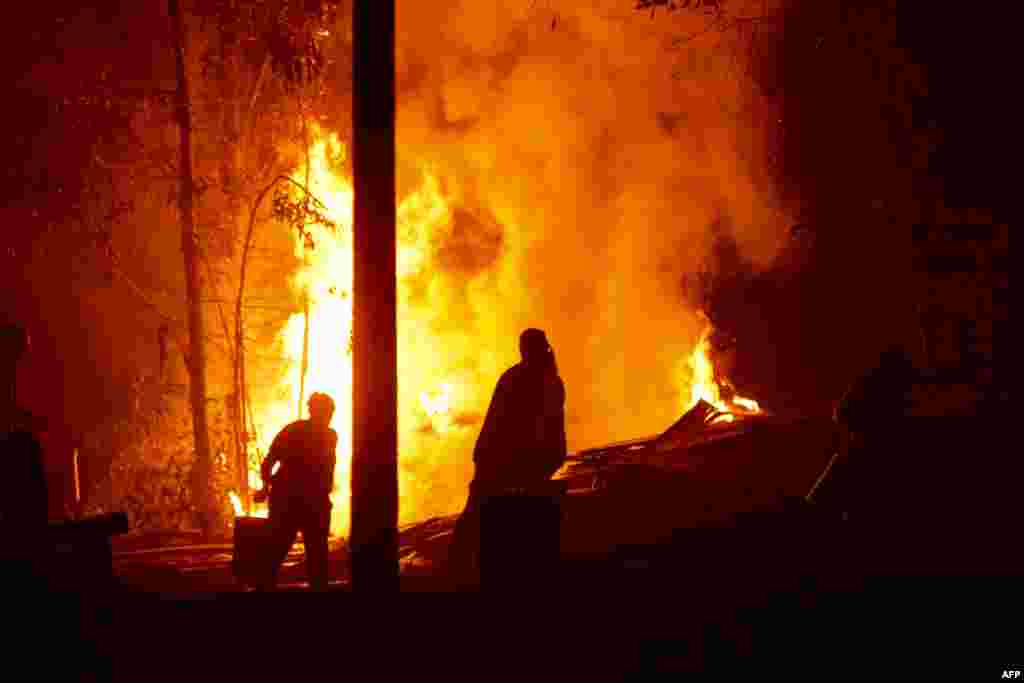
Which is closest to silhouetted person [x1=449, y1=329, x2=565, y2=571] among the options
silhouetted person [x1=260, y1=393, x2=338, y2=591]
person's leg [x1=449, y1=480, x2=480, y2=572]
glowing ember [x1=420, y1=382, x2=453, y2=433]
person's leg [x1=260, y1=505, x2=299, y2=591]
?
person's leg [x1=449, y1=480, x2=480, y2=572]

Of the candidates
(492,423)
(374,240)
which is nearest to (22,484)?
(374,240)

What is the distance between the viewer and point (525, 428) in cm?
881

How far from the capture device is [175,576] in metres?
10.8

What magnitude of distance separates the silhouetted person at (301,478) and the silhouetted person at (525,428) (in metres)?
1.35

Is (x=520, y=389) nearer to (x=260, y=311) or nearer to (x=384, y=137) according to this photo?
(x=384, y=137)

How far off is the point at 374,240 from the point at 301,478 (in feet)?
12.6

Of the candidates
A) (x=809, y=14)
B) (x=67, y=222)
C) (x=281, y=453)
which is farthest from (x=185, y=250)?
(x=809, y=14)

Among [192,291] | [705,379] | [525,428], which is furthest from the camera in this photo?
[705,379]

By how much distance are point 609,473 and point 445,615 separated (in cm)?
583

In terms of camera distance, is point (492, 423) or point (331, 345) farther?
point (331, 345)

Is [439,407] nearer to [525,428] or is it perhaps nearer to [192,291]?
[192,291]

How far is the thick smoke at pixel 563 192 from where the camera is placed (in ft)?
75.0

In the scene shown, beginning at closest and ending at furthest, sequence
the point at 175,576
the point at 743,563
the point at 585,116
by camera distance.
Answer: the point at 743,563
the point at 175,576
the point at 585,116

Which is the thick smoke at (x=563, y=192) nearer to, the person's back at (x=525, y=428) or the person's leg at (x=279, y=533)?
the person's back at (x=525, y=428)
